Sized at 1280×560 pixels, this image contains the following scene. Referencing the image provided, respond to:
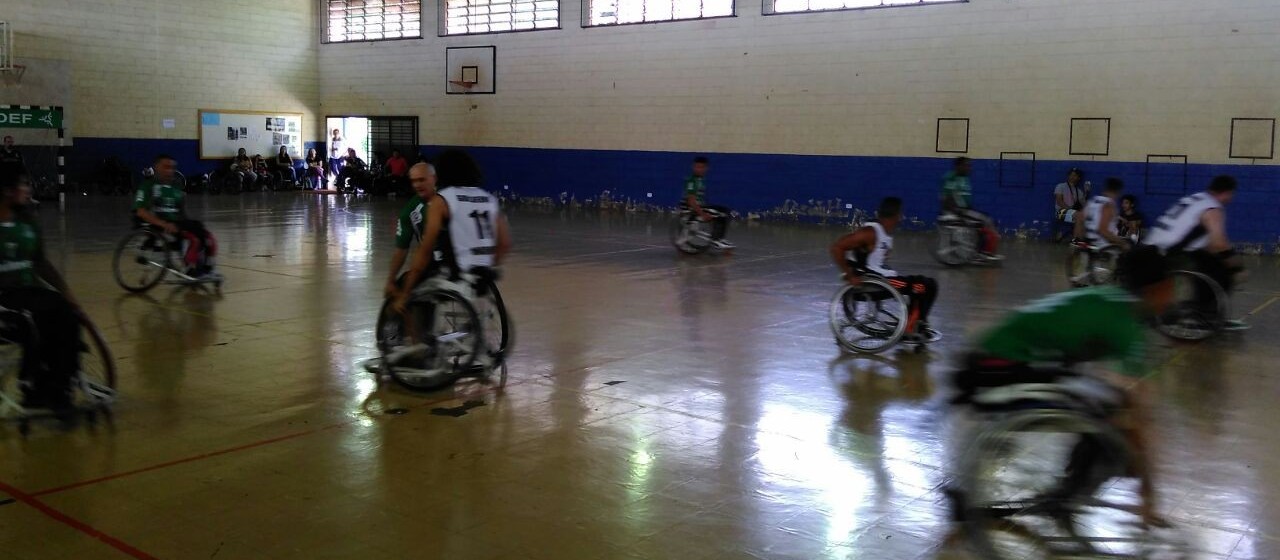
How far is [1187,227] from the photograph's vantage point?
802cm

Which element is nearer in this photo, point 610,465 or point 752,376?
point 610,465

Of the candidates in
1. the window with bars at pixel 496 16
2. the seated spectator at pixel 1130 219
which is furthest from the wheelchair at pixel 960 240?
the window with bars at pixel 496 16

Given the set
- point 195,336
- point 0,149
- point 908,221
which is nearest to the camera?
point 195,336

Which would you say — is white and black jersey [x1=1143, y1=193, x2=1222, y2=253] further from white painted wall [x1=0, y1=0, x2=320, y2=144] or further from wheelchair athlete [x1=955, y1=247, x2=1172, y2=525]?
white painted wall [x1=0, y1=0, x2=320, y2=144]

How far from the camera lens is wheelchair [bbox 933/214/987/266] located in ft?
42.0

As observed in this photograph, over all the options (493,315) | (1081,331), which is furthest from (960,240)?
(1081,331)

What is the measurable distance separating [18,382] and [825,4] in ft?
53.7

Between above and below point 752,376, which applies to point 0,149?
above

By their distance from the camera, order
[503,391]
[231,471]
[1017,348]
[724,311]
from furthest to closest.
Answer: [724,311], [503,391], [231,471], [1017,348]

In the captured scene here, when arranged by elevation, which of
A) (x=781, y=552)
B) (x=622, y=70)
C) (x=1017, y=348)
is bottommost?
(x=781, y=552)

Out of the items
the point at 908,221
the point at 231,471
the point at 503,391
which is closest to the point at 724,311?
the point at 503,391

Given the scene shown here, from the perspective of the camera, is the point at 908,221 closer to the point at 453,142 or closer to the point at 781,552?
the point at 453,142

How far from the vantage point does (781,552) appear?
377cm

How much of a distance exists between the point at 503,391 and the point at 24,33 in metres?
20.8
